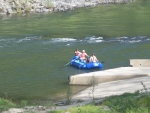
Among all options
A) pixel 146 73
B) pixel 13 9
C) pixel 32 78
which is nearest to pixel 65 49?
pixel 32 78

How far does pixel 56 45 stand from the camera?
3675 centimetres

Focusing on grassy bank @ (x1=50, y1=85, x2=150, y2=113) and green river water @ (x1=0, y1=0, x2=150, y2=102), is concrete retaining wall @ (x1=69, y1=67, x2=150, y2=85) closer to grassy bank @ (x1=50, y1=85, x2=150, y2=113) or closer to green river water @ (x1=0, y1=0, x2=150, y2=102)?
green river water @ (x1=0, y1=0, x2=150, y2=102)

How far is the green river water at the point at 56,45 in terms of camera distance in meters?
24.6

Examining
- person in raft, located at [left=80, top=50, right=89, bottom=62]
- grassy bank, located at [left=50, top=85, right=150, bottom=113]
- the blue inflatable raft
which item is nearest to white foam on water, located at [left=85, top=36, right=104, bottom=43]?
person in raft, located at [left=80, top=50, right=89, bottom=62]

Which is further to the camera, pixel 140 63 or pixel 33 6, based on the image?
pixel 33 6

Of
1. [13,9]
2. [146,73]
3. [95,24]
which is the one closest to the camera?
[146,73]

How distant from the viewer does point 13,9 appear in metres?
64.1

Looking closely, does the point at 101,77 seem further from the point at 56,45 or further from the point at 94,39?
the point at 94,39

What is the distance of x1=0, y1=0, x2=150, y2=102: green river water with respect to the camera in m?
24.6

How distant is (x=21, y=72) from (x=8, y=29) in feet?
60.3

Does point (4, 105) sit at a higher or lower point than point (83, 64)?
higher

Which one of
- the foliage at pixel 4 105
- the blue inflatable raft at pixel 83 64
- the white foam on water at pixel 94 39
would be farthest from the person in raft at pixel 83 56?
the foliage at pixel 4 105

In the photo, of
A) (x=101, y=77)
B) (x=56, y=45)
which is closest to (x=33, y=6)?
(x=56, y=45)

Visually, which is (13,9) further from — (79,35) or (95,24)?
(79,35)
